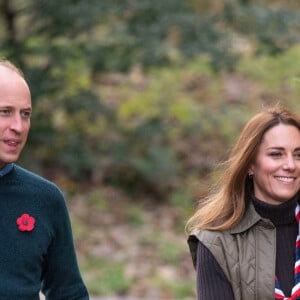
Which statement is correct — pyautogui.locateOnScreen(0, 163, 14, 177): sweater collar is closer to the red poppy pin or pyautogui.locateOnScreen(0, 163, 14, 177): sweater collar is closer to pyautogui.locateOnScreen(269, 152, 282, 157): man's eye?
the red poppy pin

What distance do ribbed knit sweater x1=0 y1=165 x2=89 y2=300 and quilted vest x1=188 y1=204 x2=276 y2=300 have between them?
57 centimetres

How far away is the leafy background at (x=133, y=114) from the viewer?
1114 centimetres

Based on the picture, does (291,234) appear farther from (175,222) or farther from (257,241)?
(175,222)

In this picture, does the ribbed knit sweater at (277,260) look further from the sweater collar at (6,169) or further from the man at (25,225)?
the sweater collar at (6,169)

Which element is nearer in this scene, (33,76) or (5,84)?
(5,84)

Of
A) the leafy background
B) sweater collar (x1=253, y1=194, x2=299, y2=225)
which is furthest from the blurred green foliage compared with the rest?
sweater collar (x1=253, y1=194, x2=299, y2=225)

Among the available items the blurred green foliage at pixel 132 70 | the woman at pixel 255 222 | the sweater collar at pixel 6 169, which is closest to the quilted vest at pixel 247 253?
the woman at pixel 255 222

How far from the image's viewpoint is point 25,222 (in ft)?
11.7

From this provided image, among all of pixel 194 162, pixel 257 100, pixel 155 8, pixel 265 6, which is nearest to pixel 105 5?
pixel 155 8

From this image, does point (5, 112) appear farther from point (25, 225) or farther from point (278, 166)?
point (278, 166)

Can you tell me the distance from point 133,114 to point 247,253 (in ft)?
33.9

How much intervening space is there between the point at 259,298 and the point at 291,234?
0.31m

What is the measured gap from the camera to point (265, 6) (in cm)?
1167

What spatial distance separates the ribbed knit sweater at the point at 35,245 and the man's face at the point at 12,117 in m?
0.12
